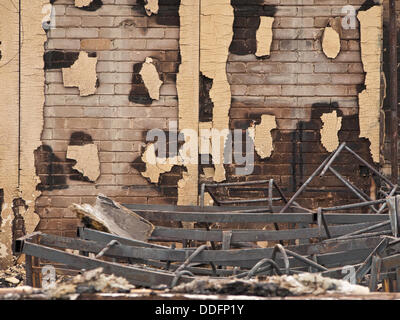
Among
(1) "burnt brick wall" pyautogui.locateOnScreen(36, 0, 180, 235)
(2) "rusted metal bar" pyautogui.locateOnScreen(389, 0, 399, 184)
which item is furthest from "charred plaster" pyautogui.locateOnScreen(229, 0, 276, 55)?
(2) "rusted metal bar" pyautogui.locateOnScreen(389, 0, 399, 184)

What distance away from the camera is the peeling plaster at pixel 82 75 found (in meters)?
6.80

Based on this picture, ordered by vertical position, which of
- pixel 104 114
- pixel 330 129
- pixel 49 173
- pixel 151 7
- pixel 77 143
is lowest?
pixel 49 173

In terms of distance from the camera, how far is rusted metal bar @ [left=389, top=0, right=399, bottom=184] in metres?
6.67

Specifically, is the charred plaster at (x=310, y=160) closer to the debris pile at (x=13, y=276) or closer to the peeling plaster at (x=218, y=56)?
the peeling plaster at (x=218, y=56)

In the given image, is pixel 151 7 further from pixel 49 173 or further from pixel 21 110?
pixel 49 173

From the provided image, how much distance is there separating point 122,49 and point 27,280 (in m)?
3.45

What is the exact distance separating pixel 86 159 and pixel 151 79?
125 centimetres

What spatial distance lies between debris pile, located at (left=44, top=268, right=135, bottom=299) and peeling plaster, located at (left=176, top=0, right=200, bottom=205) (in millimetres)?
3729

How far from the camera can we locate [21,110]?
679 centimetres

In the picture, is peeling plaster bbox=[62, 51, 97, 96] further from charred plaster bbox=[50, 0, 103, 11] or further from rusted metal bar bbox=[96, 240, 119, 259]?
rusted metal bar bbox=[96, 240, 119, 259]

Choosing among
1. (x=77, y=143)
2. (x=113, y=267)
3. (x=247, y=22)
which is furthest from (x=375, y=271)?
(x=77, y=143)

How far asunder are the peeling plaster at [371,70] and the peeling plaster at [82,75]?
3231mm

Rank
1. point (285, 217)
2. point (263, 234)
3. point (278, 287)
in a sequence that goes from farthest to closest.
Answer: point (285, 217) → point (263, 234) → point (278, 287)

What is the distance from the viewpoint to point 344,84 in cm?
675
